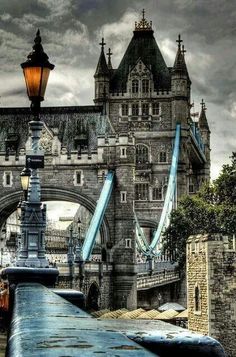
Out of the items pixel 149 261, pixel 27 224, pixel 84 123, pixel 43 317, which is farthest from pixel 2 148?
pixel 43 317

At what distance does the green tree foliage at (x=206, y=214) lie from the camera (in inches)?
2448

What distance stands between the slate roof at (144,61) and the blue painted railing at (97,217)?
29337 mm

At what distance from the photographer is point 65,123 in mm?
65688

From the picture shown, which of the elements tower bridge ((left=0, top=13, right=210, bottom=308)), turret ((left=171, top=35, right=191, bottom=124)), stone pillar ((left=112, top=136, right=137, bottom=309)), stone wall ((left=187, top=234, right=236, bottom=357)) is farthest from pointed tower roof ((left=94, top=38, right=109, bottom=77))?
stone wall ((left=187, top=234, right=236, bottom=357))

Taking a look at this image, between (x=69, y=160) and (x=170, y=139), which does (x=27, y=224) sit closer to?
(x=69, y=160)

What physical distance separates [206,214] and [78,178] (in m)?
13.1

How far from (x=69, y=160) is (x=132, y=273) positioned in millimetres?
9206

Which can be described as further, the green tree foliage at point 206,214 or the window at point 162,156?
the window at point 162,156

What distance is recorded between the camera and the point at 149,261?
2537 inches

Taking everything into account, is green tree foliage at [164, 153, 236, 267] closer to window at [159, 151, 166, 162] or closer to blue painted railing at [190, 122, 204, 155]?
window at [159, 151, 166, 162]

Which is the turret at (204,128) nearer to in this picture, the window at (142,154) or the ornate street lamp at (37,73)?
the window at (142,154)

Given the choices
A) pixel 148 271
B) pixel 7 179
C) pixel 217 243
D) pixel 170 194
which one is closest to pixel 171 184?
pixel 170 194

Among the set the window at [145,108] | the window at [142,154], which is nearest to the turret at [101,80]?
the window at [145,108]

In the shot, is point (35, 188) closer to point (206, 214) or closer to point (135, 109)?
point (206, 214)
